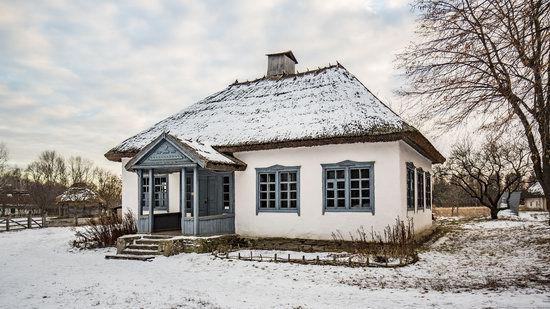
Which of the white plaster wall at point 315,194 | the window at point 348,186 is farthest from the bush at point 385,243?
the window at point 348,186

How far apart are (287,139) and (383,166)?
309 centimetres

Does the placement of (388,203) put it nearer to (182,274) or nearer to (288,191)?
(288,191)

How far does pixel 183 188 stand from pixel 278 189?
3082 millimetres

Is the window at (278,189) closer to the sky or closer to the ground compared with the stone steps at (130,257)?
closer to the sky

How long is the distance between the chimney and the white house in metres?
2.07

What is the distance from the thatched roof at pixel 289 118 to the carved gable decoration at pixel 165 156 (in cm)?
51

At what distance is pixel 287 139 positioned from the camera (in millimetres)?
13836

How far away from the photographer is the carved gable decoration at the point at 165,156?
44.8 feet

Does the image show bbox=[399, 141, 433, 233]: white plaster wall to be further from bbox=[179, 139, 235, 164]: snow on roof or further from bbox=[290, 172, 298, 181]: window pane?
bbox=[179, 139, 235, 164]: snow on roof

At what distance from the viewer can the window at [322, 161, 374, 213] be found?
516 inches

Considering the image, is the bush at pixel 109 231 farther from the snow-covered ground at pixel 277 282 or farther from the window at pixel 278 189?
the window at pixel 278 189

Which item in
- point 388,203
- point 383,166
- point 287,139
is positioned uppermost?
point 287,139

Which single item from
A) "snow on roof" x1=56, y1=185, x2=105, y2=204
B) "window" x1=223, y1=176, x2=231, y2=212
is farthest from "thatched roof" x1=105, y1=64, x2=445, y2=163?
"snow on roof" x1=56, y1=185, x2=105, y2=204

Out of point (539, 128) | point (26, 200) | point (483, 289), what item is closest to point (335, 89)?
point (539, 128)
